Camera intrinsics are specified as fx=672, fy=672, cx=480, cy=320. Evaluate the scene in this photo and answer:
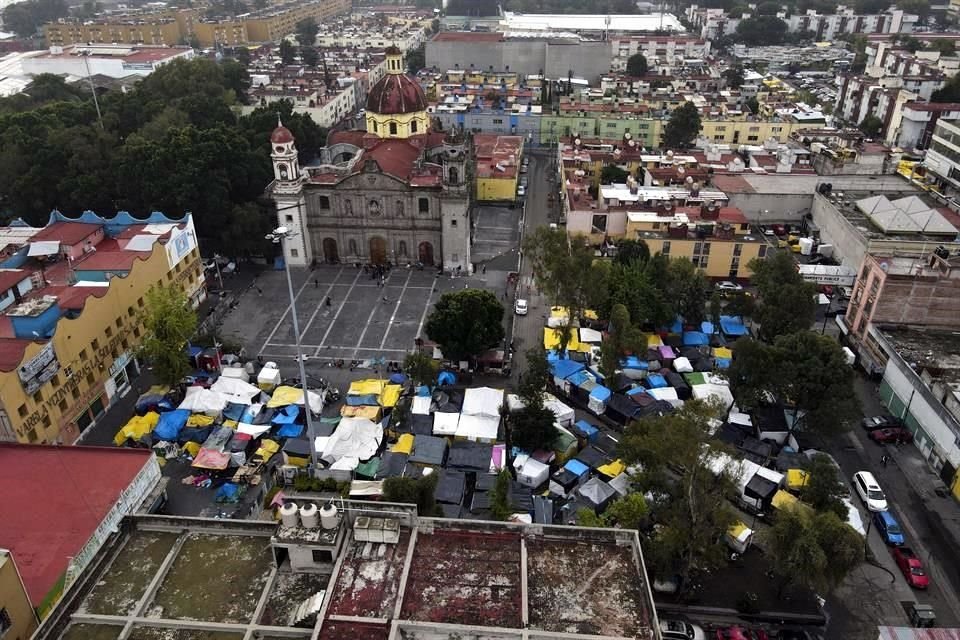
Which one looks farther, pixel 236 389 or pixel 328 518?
pixel 236 389

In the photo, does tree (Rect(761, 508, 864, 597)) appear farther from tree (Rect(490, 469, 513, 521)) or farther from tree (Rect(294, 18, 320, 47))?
tree (Rect(294, 18, 320, 47))

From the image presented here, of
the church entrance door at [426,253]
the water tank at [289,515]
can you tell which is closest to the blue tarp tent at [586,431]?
the water tank at [289,515]

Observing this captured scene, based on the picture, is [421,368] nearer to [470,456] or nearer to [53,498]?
[470,456]

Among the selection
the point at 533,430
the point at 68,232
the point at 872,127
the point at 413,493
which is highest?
the point at 68,232

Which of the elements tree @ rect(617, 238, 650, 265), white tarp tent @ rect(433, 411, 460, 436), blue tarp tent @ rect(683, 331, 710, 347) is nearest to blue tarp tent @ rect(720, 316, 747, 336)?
blue tarp tent @ rect(683, 331, 710, 347)

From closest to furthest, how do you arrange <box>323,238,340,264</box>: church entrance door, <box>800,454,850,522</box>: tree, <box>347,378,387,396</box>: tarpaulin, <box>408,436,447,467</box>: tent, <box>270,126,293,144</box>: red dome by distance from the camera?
<box>800,454,850,522</box>: tree
<box>408,436,447,467</box>: tent
<box>347,378,387,396</box>: tarpaulin
<box>270,126,293,144</box>: red dome
<box>323,238,340,264</box>: church entrance door

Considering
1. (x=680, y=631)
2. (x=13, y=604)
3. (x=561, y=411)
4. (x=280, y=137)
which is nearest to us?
(x=13, y=604)

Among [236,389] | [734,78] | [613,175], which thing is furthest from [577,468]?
[734,78]

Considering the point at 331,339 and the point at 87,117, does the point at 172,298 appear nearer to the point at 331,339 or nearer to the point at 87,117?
the point at 331,339
